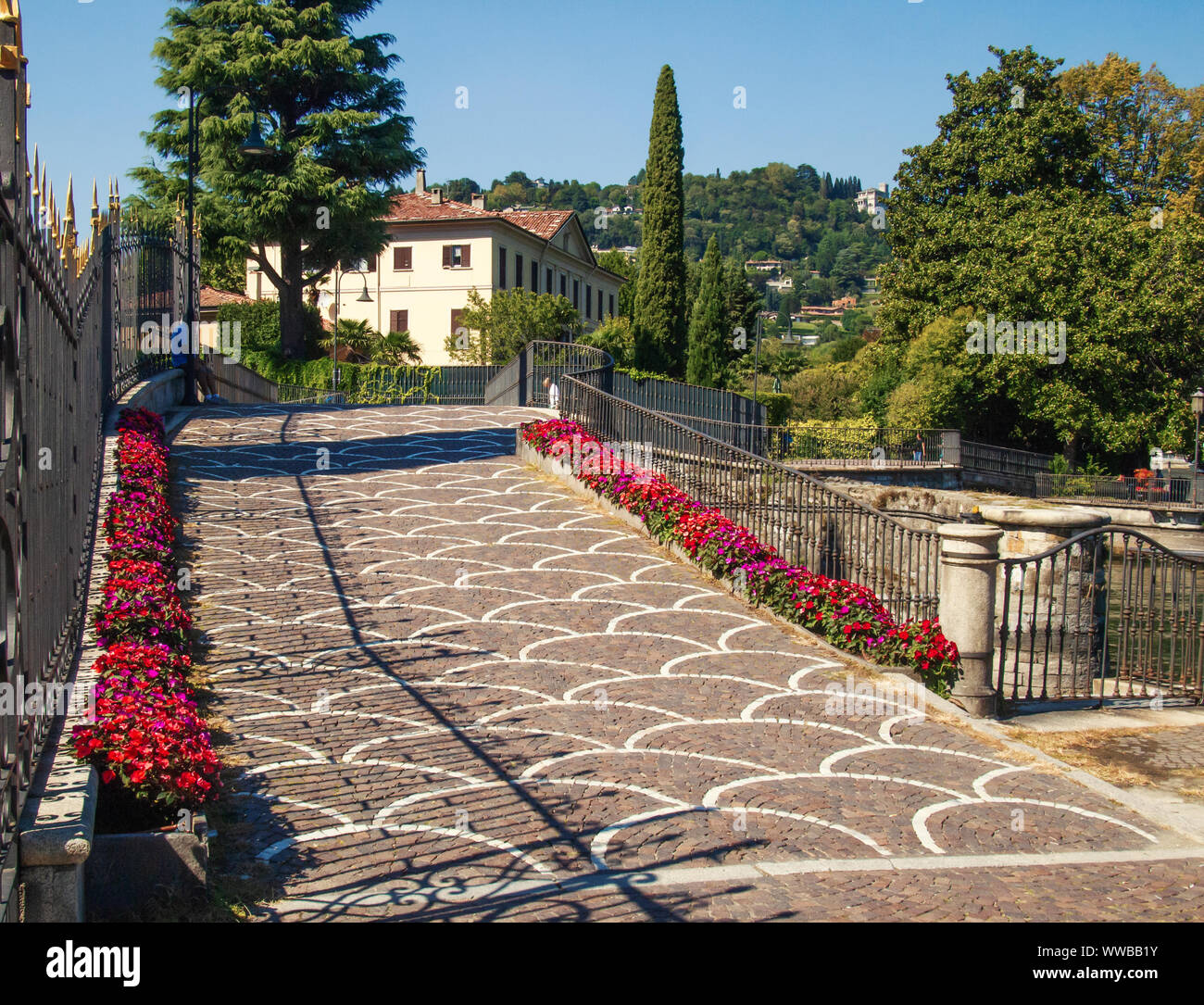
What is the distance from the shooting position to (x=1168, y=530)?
33125 mm

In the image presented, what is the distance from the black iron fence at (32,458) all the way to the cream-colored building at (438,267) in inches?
1790

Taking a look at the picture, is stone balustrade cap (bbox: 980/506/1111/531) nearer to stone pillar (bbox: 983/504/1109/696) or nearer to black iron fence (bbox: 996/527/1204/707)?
stone pillar (bbox: 983/504/1109/696)

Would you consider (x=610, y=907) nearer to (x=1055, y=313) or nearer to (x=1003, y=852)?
(x=1003, y=852)

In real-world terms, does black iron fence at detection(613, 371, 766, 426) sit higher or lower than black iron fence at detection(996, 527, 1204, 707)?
higher

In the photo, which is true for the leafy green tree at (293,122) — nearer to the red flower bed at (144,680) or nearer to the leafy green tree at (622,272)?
the red flower bed at (144,680)


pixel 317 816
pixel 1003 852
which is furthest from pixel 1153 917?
pixel 317 816

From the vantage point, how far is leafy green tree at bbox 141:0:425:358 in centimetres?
3328

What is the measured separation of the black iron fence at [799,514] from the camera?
35.9ft

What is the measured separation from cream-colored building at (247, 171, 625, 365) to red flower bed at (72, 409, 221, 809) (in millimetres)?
42866

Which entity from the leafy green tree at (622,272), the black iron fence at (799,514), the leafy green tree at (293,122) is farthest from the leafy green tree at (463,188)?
the black iron fence at (799,514)

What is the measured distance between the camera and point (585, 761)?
6879 millimetres

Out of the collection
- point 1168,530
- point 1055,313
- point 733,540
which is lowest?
point 1168,530

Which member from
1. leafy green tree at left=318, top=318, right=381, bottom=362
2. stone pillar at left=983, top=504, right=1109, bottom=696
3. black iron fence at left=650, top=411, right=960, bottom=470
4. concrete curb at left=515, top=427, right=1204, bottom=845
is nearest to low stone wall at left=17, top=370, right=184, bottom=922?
concrete curb at left=515, top=427, right=1204, bottom=845
